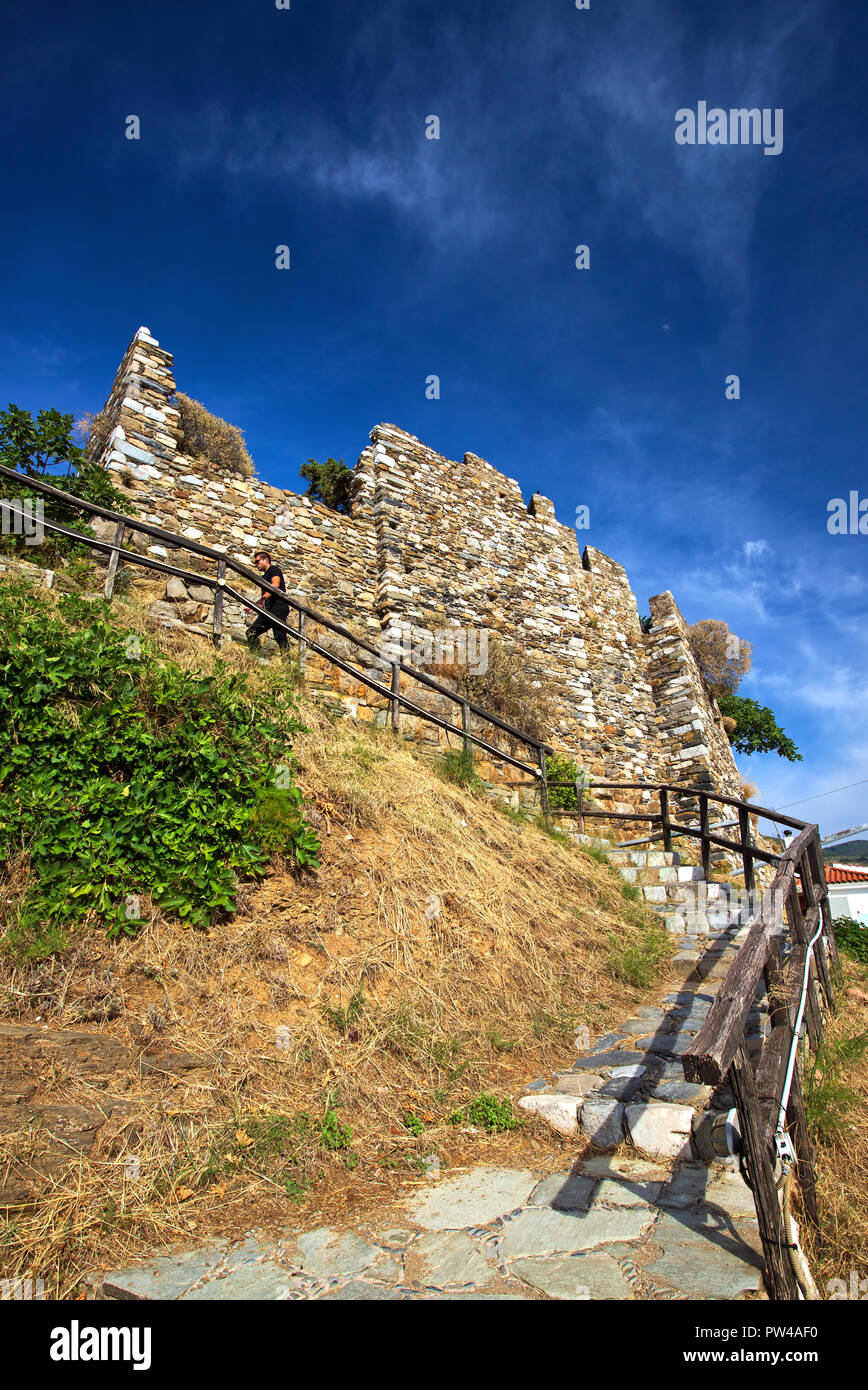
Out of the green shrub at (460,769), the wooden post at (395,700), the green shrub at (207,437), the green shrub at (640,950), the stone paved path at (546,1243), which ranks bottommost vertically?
the stone paved path at (546,1243)

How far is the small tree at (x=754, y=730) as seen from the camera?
1666cm

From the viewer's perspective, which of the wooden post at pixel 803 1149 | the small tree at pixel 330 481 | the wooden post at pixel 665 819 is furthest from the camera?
the small tree at pixel 330 481

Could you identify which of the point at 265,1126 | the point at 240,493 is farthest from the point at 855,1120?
the point at 240,493

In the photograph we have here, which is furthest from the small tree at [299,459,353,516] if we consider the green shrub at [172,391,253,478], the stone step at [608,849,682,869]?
the stone step at [608,849,682,869]

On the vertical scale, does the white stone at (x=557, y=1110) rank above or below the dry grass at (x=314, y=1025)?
below

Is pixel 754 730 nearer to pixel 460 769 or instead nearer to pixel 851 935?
pixel 851 935

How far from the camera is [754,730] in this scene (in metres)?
16.7

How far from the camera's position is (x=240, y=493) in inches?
346

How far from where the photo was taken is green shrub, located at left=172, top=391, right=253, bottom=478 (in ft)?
29.2

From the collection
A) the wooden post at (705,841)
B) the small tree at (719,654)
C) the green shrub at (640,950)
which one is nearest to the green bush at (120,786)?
the green shrub at (640,950)

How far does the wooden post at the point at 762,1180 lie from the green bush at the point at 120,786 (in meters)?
2.41

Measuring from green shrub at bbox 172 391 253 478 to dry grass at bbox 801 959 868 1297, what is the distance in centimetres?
870

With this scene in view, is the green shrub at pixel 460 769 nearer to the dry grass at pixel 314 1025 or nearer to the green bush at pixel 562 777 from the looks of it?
the dry grass at pixel 314 1025

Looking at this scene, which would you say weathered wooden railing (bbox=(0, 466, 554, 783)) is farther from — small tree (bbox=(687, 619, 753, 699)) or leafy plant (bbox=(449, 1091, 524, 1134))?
small tree (bbox=(687, 619, 753, 699))
